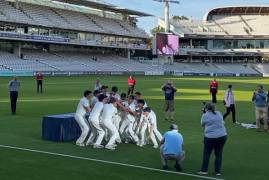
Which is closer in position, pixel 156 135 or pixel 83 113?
pixel 83 113

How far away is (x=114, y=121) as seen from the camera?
16188 millimetres

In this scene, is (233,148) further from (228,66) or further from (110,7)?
(228,66)

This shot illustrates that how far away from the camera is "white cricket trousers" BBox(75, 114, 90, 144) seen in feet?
51.5

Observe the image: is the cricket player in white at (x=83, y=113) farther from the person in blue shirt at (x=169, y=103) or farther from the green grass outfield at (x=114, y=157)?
the person in blue shirt at (x=169, y=103)

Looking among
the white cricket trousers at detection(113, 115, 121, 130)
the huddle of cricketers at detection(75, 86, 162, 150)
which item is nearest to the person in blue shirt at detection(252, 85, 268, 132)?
the huddle of cricketers at detection(75, 86, 162, 150)

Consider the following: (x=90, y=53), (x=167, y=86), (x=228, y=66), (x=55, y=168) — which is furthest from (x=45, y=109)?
(x=228, y=66)

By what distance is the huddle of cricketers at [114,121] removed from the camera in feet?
50.7

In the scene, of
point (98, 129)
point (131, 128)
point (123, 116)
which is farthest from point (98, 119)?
point (131, 128)

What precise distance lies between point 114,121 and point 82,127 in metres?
1.10

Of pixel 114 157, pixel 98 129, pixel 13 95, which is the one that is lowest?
pixel 114 157

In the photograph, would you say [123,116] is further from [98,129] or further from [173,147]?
[173,147]

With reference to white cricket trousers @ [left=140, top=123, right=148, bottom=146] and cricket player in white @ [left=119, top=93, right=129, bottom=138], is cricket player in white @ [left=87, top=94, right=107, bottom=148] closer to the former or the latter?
cricket player in white @ [left=119, top=93, right=129, bottom=138]

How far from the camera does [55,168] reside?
12484 millimetres

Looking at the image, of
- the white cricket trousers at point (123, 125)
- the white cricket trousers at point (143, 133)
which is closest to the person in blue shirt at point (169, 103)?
the white cricket trousers at point (123, 125)
